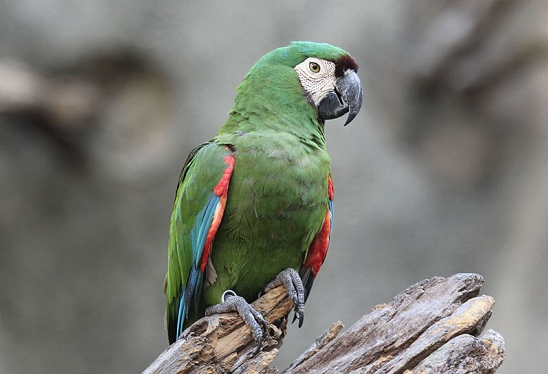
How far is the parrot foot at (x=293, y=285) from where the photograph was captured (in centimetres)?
247

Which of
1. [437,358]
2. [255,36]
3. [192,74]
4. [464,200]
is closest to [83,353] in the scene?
[192,74]

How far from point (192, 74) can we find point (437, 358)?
120 inches

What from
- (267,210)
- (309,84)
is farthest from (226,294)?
(309,84)

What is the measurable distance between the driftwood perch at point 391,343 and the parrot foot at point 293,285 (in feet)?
0.59

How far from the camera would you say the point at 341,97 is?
2.62 m

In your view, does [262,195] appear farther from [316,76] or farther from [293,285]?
[316,76]

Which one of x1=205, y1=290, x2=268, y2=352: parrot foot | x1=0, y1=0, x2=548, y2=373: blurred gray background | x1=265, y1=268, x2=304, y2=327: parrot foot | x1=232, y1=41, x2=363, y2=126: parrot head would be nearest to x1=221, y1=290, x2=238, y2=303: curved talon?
x1=205, y1=290, x2=268, y2=352: parrot foot

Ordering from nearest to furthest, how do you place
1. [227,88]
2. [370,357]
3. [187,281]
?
[370,357]
[187,281]
[227,88]

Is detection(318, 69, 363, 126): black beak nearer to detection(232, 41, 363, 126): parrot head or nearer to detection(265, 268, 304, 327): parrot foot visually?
detection(232, 41, 363, 126): parrot head

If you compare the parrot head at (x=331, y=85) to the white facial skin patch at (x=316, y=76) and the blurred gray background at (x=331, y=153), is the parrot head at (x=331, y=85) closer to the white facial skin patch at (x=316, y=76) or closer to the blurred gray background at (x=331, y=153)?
the white facial skin patch at (x=316, y=76)

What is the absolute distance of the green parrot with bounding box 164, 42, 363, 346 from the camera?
7.74ft

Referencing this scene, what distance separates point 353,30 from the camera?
4543 millimetres

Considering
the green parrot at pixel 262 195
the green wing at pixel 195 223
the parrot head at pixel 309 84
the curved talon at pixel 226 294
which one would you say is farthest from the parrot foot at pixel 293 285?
the parrot head at pixel 309 84

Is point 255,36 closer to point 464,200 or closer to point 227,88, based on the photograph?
point 227,88
